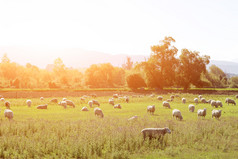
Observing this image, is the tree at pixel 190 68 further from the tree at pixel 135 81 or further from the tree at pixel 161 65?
the tree at pixel 135 81

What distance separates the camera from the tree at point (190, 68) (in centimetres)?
8331

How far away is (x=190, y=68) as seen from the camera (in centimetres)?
8381

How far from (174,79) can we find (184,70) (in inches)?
194

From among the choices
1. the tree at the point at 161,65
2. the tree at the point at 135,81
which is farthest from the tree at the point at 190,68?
the tree at the point at 135,81

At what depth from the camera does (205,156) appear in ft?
42.1

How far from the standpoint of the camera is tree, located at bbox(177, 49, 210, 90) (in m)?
83.3

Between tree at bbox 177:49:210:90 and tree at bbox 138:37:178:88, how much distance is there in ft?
9.34

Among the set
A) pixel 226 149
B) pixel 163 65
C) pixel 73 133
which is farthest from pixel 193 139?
pixel 163 65

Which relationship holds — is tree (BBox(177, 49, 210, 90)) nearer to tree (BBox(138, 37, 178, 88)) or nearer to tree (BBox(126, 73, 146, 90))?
tree (BBox(138, 37, 178, 88))

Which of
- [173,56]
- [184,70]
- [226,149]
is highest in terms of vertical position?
[173,56]

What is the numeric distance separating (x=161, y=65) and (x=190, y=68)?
10.6 meters

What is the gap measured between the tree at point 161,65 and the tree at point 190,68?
2.85 meters

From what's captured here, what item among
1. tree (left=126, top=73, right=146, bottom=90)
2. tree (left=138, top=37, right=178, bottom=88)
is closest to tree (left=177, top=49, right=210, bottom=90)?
tree (left=138, top=37, right=178, bottom=88)

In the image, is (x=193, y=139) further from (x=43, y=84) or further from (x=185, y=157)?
(x=43, y=84)
